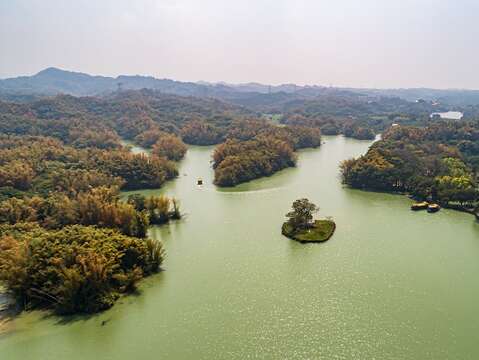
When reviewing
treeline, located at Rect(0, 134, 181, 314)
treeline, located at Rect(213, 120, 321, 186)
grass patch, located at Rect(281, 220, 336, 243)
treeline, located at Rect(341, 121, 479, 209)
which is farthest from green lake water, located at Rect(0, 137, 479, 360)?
treeline, located at Rect(213, 120, 321, 186)

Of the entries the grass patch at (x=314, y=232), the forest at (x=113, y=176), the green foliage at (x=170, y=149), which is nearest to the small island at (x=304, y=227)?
the grass patch at (x=314, y=232)

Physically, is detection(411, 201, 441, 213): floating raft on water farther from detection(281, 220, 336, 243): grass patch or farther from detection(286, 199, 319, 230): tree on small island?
detection(286, 199, 319, 230): tree on small island

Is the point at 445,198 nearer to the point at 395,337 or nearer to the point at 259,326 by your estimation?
the point at 395,337

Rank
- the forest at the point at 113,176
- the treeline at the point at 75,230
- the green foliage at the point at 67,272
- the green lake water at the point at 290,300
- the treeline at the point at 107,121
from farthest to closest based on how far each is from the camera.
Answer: the treeline at the point at 107,121 → the forest at the point at 113,176 → the treeline at the point at 75,230 → the green foliage at the point at 67,272 → the green lake water at the point at 290,300

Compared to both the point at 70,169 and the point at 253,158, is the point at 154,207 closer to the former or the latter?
the point at 70,169

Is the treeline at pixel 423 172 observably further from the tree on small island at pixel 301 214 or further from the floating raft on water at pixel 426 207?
the tree on small island at pixel 301 214

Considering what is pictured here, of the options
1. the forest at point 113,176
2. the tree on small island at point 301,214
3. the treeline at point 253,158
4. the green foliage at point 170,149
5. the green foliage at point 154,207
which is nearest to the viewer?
the forest at point 113,176
